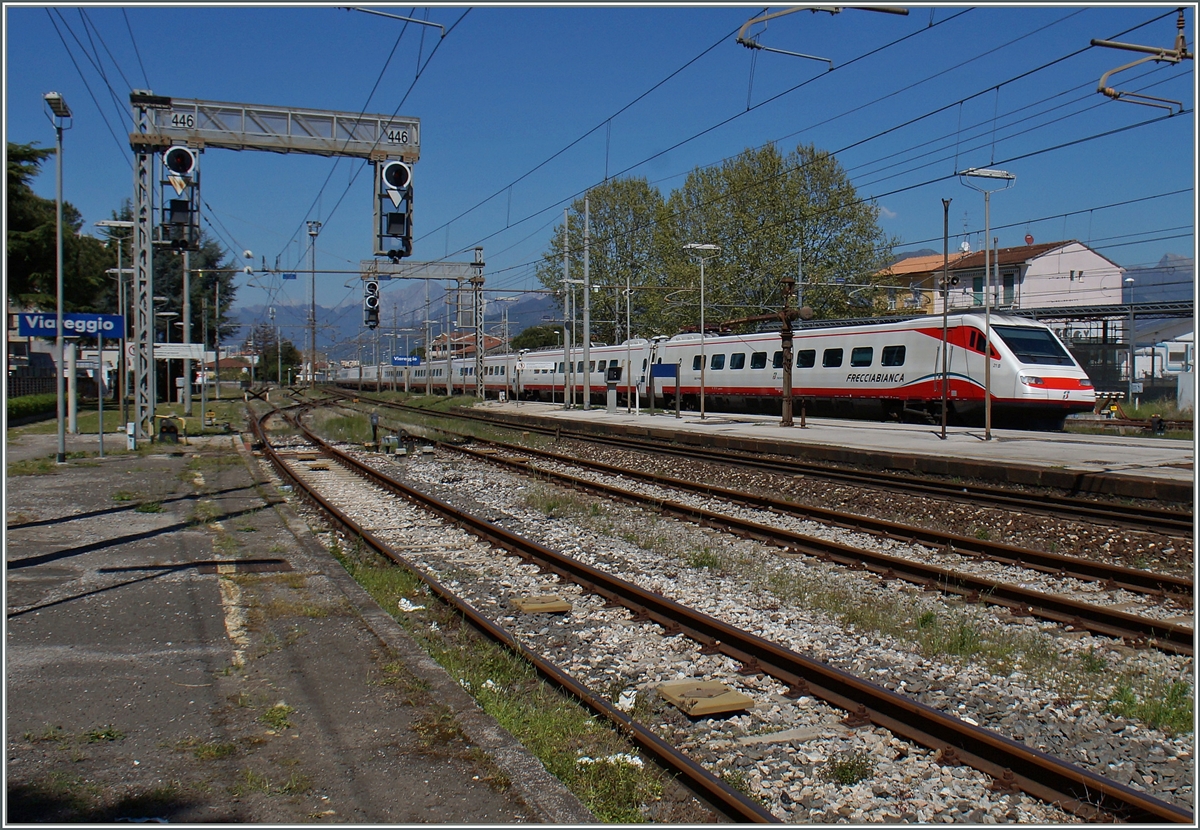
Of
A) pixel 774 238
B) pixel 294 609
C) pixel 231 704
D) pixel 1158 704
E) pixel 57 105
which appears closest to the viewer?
pixel 231 704

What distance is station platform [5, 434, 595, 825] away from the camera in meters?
3.84

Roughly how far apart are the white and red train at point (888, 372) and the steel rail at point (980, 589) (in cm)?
1101

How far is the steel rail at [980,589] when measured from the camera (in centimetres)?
646

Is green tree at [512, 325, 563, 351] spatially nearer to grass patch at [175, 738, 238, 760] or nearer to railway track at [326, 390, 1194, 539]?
railway track at [326, 390, 1194, 539]

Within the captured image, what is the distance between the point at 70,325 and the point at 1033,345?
2206cm

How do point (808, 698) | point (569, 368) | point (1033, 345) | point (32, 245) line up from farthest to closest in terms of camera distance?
point (32, 245), point (569, 368), point (1033, 345), point (808, 698)

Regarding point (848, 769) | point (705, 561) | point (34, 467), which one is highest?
point (34, 467)

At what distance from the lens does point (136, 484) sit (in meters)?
14.9

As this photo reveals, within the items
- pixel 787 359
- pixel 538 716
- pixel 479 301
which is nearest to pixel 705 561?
pixel 538 716

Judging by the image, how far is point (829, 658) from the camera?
20.1ft

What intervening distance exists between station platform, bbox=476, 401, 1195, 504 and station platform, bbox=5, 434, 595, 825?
34.9ft

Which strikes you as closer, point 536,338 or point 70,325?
point 70,325

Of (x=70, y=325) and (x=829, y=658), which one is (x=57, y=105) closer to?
(x=70, y=325)

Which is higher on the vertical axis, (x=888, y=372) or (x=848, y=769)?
(x=888, y=372)
